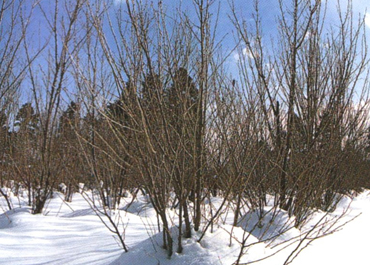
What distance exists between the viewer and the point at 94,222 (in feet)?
12.8

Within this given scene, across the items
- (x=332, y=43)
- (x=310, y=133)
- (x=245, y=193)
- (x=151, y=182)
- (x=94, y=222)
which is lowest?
(x=94, y=222)

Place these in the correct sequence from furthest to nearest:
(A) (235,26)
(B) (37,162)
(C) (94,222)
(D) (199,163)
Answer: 1. (B) (37,162)
2. (A) (235,26)
3. (C) (94,222)
4. (D) (199,163)

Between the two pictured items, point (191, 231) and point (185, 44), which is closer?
point (191, 231)

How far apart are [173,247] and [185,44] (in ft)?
5.52

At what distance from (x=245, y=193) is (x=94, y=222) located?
196 cm

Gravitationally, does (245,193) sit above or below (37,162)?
below

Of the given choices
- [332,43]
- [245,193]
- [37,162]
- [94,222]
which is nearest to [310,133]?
[245,193]

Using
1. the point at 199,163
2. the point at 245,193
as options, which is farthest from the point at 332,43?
the point at 199,163

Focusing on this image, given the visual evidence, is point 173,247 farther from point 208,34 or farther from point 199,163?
point 208,34

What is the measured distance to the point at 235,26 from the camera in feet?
14.2

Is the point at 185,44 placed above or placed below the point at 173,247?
above

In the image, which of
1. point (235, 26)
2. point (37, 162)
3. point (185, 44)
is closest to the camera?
point (185, 44)

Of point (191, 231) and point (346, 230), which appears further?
point (346, 230)

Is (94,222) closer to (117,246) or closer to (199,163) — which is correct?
(117,246)
